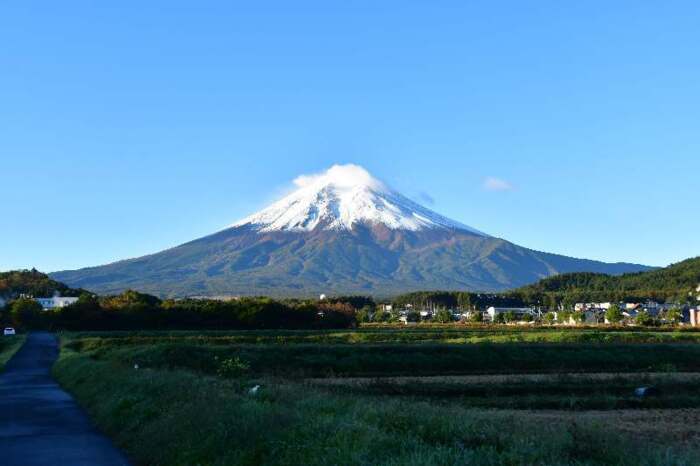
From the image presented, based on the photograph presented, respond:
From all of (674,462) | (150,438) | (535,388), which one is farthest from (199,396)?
(535,388)

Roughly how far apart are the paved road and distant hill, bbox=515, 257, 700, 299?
138293 millimetres

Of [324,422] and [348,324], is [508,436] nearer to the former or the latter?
[324,422]

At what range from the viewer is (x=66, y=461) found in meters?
11.6

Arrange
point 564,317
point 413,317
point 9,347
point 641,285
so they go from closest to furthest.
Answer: point 9,347, point 564,317, point 413,317, point 641,285

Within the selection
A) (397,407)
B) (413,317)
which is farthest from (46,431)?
(413,317)

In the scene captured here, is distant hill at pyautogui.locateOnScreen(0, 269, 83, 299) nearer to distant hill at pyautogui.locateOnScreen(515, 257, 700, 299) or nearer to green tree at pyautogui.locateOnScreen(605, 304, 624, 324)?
green tree at pyautogui.locateOnScreen(605, 304, 624, 324)

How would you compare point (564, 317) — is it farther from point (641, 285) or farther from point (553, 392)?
point (553, 392)

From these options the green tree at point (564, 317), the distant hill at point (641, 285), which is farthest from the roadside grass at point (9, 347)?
the distant hill at point (641, 285)

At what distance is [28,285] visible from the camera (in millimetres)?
141500

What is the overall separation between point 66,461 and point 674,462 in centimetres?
Result: 832

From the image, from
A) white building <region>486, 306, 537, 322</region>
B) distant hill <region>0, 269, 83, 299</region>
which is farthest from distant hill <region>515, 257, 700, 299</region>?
distant hill <region>0, 269, 83, 299</region>

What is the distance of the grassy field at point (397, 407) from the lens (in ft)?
27.2

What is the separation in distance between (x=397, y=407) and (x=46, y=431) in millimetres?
7228

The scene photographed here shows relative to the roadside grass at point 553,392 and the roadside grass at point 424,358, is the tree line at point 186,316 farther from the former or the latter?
the roadside grass at point 553,392
